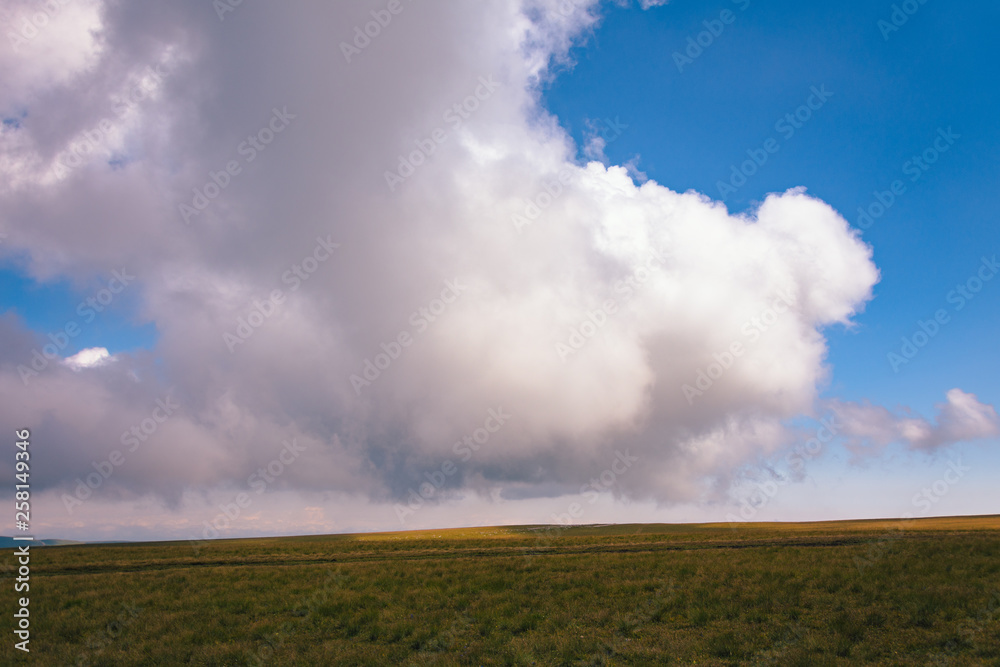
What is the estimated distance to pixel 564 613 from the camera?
18.2m

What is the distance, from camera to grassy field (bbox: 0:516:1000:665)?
14.3 meters

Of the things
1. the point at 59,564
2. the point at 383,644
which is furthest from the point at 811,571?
the point at 59,564

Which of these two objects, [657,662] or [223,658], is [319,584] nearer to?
[223,658]

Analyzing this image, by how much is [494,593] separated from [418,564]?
976 cm

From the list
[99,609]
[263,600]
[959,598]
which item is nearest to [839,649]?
[959,598]

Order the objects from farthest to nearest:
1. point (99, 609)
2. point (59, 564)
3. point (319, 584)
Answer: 1. point (59, 564)
2. point (319, 584)
3. point (99, 609)

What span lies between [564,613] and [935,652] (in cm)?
1057

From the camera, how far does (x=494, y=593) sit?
21469 millimetres

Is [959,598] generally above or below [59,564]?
above

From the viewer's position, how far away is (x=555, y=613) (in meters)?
18.3

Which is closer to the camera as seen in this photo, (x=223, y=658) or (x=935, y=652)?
(x=935, y=652)

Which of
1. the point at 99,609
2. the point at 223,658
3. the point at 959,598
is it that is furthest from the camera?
the point at 99,609

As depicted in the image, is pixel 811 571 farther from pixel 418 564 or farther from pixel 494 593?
pixel 418 564

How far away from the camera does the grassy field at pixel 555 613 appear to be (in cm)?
1432
